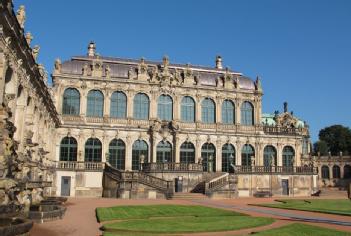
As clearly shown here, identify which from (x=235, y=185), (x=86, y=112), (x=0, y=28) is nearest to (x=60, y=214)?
(x=0, y=28)

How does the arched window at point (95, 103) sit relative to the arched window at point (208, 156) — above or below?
above

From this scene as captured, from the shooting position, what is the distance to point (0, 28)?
18266 millimetres

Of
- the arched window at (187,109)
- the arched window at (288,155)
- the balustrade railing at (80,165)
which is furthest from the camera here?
the arched window at (288,155)

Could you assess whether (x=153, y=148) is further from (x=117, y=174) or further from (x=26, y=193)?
(x=26, y=193)

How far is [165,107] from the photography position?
2119 inches

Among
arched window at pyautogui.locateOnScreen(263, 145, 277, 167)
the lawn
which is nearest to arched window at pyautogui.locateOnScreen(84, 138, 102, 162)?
arched window at pyautogui.locateOnScreen(263, 145, 277, 167)

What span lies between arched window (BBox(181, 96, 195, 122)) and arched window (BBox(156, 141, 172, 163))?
14.9 ft

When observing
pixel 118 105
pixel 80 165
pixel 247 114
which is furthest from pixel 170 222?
pixel 247 114

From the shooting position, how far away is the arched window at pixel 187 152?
53031mm

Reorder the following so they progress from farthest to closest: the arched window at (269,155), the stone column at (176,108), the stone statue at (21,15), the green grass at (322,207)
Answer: the arched window at (269,155) < the stone column at (176,108) < the green grass at (322,207) < the stone statue at (21,15)

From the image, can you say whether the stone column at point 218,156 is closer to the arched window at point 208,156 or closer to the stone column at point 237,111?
the arched window at point 208,156

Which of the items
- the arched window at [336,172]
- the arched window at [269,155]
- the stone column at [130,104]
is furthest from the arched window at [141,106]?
the arched window at [336,172]

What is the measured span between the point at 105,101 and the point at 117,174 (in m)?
12.1

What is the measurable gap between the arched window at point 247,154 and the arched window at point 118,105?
57.0 feet
